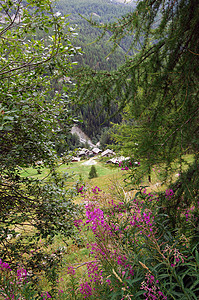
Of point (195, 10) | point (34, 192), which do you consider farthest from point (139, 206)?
point (195, 10)

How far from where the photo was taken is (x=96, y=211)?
2035 millimetres

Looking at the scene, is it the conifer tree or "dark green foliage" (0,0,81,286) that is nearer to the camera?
the conifer tree

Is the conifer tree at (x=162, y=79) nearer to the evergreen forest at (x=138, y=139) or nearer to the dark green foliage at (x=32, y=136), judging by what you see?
the evergreen forest at (x=138, y=139)

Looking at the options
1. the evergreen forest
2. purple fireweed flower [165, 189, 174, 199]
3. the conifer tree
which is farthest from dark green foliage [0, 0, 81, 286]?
purple fireweed flower [165, 189, 174, 199]

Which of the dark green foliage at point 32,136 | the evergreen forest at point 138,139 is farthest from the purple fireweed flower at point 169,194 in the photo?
the dark green foliage at point 32,136

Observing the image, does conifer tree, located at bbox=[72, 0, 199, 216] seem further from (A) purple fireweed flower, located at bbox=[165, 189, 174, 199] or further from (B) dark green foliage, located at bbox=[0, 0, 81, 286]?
(B) dark green foliage, located at bbox=[0, 0, 81, 286]

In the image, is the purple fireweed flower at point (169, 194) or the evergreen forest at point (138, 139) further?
the purple fireweed flower at point (169, 194)

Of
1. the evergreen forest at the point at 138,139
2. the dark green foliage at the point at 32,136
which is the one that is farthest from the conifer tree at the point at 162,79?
the dark green foliage at the point at 32,136

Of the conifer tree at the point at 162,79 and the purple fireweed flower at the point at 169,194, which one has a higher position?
the conifer tree at the point at 162,79

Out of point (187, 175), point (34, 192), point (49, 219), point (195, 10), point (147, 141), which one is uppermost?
point (195, 10)

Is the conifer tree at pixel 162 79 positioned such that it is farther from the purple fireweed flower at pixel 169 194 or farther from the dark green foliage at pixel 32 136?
the dark green foliage at pixel 32 136

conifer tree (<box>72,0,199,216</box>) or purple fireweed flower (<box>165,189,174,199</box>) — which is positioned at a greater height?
conifer tree (<box>72,0,199,216</box>)

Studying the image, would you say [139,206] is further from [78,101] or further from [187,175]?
[78,101]

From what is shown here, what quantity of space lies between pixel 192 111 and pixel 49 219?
2550 millimetres
